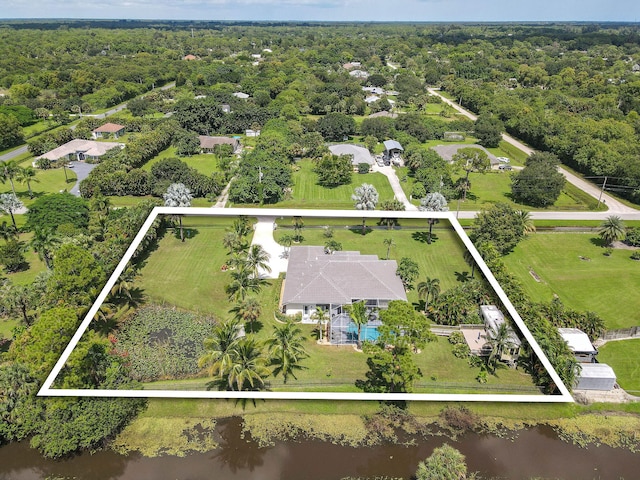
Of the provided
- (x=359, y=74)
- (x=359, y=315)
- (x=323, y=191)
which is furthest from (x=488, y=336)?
(x=359, y=74)

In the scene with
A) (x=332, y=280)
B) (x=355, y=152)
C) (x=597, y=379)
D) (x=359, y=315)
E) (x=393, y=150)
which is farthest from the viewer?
(x=393, y=150)

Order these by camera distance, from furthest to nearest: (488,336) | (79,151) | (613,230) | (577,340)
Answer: (79,151)
(613,230)
(577,340)
(488,336)

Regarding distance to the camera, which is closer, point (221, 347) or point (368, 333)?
point (221, 347)

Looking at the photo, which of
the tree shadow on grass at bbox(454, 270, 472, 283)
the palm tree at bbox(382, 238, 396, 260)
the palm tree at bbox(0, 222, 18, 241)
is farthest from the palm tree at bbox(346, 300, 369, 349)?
the palm tree at bbox(0, 222, 18, 241)

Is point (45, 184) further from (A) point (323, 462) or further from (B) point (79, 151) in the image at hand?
(A) point (323, 462)

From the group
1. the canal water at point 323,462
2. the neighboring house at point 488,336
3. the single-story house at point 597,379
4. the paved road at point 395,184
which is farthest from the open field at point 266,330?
the paved road at point 395,184

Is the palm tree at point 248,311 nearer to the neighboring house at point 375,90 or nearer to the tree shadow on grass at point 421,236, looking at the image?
the tree shadow on grass at point 421,236
